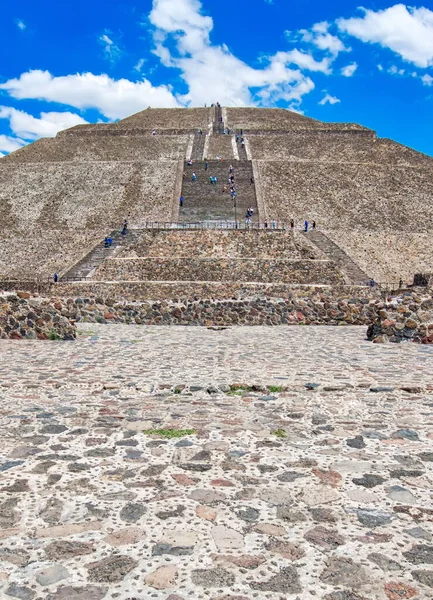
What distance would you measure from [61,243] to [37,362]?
25.3m

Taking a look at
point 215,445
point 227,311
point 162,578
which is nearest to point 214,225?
point 227,311

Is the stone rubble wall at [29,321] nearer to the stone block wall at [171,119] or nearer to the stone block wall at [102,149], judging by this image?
the stone block wall at [102,149]

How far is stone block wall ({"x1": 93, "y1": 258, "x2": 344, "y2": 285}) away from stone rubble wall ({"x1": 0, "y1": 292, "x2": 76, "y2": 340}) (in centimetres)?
1379

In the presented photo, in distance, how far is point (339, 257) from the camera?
28906mm

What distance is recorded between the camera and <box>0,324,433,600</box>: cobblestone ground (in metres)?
2.46

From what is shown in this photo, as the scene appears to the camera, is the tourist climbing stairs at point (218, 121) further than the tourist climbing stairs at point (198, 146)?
Yes

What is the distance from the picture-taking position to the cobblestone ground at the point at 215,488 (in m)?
2.46

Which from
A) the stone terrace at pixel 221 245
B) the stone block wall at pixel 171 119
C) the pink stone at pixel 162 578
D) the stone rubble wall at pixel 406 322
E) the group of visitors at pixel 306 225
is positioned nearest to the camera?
the pink stone at pixel 162 578

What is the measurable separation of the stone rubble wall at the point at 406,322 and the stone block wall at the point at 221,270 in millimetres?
13057

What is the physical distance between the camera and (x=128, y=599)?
2297 millimetres

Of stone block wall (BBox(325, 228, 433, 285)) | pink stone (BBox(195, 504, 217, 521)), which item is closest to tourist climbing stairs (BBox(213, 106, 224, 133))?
stone block wall (BBox(325, 228, 433, 285))

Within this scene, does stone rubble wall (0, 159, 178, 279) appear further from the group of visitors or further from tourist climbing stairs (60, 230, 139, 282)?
the group of visitors

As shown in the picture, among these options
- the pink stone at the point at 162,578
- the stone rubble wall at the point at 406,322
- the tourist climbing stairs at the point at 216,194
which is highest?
the tourist climbing stairs at the point at 216,194

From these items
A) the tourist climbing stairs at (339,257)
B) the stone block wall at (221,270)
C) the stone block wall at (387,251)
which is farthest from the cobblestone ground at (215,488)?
the stone block wall at (387,251)
